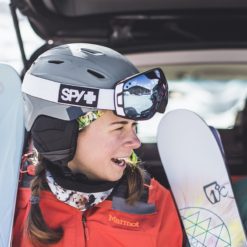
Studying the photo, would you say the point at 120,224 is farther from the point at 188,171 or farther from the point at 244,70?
the point at 244,70

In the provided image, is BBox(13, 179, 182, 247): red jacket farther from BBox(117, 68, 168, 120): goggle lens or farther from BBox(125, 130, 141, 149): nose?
BBox(117, 68, 168, 120): goggle lens

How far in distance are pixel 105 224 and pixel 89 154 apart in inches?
9.4

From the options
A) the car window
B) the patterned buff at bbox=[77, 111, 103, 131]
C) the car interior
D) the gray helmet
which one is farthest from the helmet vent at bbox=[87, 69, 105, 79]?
the car window

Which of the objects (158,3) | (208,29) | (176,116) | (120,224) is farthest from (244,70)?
(120,224)

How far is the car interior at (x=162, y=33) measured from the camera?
10.3ft

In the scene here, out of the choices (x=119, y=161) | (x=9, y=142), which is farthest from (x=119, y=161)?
(x=9, y=142)

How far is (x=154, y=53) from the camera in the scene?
3.26 m

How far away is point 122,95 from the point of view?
6.23ft

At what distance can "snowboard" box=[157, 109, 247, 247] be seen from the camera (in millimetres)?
2014

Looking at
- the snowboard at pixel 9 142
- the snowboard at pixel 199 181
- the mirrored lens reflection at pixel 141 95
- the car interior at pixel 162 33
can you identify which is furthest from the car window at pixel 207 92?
the mirrored lens reflection at pixel 141 95

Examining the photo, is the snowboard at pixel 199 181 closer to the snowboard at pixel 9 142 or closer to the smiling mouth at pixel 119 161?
the smiling mouth at pixel 119 161

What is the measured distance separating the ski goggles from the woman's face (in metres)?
0.06

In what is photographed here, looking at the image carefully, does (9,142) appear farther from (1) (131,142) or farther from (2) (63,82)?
(1) (131,142)

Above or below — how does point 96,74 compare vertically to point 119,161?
above
